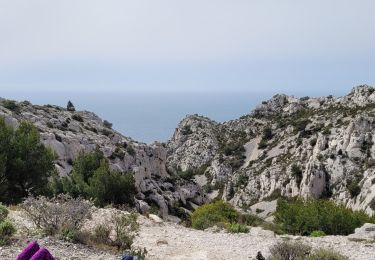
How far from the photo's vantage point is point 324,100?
84.6m

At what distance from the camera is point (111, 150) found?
49.2m

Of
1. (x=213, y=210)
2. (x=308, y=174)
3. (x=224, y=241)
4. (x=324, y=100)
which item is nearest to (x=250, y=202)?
Answer: (x=308, y=174)

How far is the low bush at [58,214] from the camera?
13.3 metres

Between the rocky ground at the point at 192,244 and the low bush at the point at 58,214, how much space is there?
594 mm

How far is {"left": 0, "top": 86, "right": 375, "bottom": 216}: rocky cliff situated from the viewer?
153 feet

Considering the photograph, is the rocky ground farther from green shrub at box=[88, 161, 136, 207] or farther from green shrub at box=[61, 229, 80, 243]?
green shrub at box=[88, 161, 136, 207]

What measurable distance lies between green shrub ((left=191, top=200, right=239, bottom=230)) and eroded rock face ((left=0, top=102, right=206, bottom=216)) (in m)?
15.7

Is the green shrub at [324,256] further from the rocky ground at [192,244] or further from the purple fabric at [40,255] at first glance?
the purple fabric at [40,255]

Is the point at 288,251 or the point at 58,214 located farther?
the point at 58,214

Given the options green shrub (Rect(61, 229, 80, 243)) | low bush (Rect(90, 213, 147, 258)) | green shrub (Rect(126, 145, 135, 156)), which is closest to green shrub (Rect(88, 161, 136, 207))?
low bush (Rect(90, 213, 147, 258))

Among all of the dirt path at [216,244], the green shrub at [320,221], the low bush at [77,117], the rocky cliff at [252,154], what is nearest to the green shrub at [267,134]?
the rocky cliff at [252,154]

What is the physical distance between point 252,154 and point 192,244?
66.1 metres

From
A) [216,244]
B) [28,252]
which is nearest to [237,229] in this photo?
[216,244]

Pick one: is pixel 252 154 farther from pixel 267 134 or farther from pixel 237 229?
pixel 237 229
